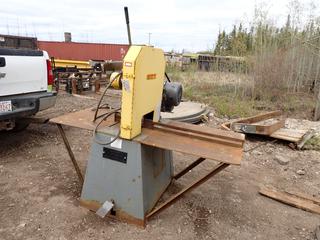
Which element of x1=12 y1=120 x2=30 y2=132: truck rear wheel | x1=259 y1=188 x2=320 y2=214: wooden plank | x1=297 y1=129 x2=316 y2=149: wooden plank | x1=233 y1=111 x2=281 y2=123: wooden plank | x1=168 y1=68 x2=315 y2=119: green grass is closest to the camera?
x1=259 y1=188 x2=320 y2=214: wooden plank

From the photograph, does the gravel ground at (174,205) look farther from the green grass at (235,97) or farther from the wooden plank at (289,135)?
the green grass at (235,97)

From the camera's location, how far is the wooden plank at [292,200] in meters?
2.79

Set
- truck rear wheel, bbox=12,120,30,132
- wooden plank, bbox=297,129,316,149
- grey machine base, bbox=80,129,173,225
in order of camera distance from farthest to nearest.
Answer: wooden plank, bbox=297,129,316,149
truck rear wheel, bbox=12,120,30,132
grey machine base, bbox=80,129,173,225

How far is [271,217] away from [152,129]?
1376 millimetres

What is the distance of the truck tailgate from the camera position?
10.5 feet

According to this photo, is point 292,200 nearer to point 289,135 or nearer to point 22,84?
point 289,135

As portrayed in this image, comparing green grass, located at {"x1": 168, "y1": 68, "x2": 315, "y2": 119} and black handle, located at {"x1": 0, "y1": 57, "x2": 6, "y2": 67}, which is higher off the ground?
black handle, located at {"x1": 0, "y1": 57, "x2": 6, "y2": 67}

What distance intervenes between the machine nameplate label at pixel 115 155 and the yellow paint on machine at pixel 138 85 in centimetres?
16

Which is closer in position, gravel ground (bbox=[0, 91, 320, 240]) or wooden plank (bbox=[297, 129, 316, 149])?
gravel ground (bbox=[0, 91, 320, 240])

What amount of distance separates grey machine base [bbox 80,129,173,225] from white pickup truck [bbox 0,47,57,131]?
1438 mm

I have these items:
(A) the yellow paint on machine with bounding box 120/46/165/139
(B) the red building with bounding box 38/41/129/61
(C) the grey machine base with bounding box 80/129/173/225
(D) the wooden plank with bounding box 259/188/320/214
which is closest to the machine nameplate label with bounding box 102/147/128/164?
(C) the grey machine base with bounding box 80/129/173/225

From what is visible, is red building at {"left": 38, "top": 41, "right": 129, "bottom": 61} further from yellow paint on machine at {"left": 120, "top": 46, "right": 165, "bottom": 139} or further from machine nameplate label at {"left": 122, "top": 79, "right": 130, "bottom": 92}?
machine nameplate label at {"left": 122, "top": 79, "right": 130, "bottom": 92}

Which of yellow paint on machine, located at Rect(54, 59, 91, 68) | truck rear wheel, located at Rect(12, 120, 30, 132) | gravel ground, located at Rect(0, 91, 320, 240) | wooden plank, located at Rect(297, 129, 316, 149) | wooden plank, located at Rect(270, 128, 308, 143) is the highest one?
yellow paint on machine, located at Rect(54, 59, 91, 68)

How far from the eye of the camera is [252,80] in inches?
316
